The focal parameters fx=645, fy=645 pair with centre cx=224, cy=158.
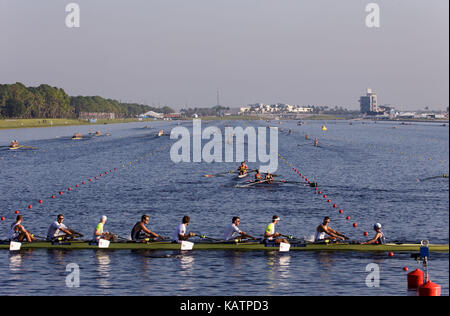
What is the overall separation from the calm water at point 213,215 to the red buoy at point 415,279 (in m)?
0.54

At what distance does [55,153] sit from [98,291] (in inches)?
3942

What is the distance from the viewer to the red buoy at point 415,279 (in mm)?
27281

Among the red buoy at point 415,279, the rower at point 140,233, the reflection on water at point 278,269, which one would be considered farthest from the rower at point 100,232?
the red buoy at point 415,279

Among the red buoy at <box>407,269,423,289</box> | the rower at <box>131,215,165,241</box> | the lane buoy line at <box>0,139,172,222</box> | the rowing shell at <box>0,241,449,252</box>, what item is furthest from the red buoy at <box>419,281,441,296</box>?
the lane buoy line at <box>0,139,172,222</box>

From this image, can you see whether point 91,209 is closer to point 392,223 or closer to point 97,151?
point 392,223

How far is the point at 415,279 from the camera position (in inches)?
1079

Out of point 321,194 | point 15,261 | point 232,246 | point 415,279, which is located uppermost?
point 415,279

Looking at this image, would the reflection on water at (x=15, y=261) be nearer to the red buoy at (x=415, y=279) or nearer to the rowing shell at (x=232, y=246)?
the rowing shell at (x=232, y=246)

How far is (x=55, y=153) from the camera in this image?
124 meters

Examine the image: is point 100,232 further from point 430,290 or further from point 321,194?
point 321,194

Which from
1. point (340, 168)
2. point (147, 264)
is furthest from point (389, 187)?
point (147, 264)

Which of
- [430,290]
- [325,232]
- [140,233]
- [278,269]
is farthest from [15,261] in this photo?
[430,290]

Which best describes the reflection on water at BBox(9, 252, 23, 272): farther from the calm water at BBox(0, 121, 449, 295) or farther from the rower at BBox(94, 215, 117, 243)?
the rower at BBox(94, 215, 117, 243)

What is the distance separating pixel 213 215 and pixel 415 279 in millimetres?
25611
